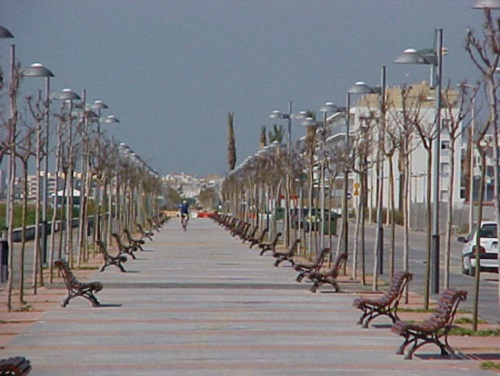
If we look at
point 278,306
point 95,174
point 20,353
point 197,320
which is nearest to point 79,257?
point 95,174

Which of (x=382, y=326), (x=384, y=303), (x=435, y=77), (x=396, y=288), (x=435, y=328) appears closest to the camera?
(x=435, y=328)

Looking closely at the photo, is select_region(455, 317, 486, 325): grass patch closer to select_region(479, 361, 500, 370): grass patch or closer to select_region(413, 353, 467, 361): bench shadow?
select_region(413, 353, 467, 361): bench shadow

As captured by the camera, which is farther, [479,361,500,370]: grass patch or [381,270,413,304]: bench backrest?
[381,270,413,304]: bench backrest

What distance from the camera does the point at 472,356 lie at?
698 inches

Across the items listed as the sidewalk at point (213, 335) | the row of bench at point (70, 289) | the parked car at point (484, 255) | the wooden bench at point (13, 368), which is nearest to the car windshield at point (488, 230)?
the parked car at point (484, 255)

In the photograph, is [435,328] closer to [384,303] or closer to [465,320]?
[384,303]

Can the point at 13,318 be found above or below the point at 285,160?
below

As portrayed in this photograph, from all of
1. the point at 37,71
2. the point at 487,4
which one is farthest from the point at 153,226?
the point at 487,4

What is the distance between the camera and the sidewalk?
1642 centimetres

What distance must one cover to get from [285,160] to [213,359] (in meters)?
37.7

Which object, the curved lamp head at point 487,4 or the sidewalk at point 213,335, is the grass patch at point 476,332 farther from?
the curved lamp head at point 487,4

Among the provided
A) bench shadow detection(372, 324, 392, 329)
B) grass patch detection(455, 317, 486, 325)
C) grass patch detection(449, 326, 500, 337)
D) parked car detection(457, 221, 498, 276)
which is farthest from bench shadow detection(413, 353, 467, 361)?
parked car detection(457, 221, 498, 276)

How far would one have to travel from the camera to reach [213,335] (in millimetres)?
19844

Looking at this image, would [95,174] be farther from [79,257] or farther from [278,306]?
[278,306]
